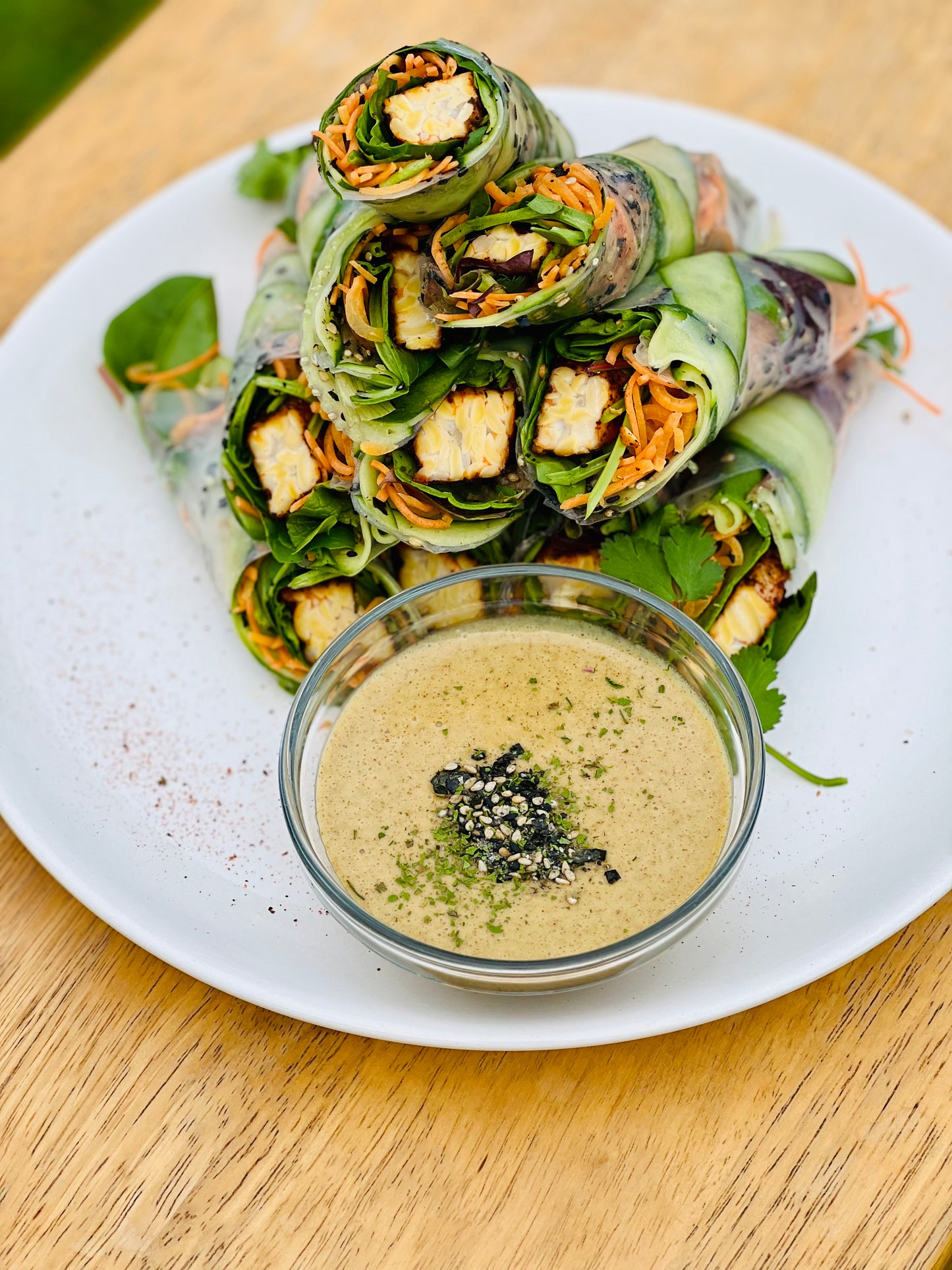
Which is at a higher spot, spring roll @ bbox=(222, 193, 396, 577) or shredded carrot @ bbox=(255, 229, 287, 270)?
shredded carrot @ bbox=(255, 229, 287, 270)

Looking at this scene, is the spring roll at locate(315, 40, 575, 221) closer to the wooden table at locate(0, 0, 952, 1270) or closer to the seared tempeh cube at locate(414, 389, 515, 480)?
the seared tempeh cube at locate(414, 389, 515, 480)

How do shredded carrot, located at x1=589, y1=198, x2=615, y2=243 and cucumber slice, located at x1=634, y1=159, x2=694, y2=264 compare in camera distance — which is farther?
cucumber slice, located at x1=634, y1=159, x2=694, y2=264

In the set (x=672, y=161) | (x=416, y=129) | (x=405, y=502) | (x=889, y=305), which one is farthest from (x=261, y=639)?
(x=889, y=305)

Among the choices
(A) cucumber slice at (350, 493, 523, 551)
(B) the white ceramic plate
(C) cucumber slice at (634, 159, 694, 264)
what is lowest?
(B) the white ceramic plate

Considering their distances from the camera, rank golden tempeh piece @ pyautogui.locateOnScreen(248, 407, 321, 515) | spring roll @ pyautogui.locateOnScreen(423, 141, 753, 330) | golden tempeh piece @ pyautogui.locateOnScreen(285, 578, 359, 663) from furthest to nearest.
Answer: golden tempeh piece @ pyautogui.locateOnScreen(285, 578, 359, 663) < golden tempeh piece @ pyautogui.locateOnScreen(248, 407, 321, 515) < spring roll @ pyautogui.locateOnScreen(423, 141, 753, 330)

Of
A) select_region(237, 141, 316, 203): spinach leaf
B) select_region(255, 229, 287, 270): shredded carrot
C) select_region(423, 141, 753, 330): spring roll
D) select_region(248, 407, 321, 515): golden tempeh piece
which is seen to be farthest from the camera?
select_region(237, 141, 316, 203): spinach leaf

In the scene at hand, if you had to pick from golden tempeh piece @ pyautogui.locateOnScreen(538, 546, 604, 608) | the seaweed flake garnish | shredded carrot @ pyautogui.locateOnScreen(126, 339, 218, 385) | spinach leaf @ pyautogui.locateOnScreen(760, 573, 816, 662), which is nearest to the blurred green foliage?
A: shredded carrot @ pyautogui.locateOnScreen(126, 339, 218, 385)

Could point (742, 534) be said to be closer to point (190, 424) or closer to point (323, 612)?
point (323, 612)
